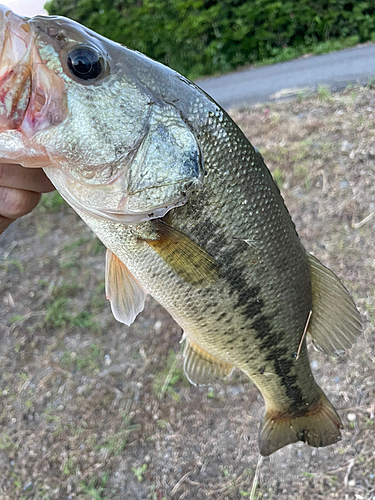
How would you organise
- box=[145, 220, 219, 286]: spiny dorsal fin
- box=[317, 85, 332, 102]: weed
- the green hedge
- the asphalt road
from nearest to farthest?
1. box=[145, 220, 219, 286]: spiny dorsal fin
2. box=[317, 85, 332, 102]: weed
3. the asphalt road
4. the green hedge

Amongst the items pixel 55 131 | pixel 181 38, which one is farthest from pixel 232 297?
pixel 181 38

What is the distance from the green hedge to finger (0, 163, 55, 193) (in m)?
7.32

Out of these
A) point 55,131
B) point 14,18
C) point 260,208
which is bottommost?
point 260,208

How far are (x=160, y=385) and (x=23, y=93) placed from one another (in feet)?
6.45

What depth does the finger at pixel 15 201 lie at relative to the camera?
1186 mm

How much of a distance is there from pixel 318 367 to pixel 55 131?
1.97 m

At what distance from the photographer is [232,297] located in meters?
1.20

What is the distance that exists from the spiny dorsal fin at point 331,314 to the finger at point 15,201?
100cm

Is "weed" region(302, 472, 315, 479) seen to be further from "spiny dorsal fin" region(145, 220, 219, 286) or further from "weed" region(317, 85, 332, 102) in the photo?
"weed" region(317, 85, 332, 102)

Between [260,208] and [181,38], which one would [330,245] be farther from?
[181,38]

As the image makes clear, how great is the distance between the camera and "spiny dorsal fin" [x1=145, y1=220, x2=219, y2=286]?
107 cm

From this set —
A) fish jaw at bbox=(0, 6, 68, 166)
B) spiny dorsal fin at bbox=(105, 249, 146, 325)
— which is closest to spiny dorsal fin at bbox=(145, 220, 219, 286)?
spiny dorsal fin at bbox=(105, 249, 146, 325)

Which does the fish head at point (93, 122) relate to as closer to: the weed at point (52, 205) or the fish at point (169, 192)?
the fish at point (169, 192)

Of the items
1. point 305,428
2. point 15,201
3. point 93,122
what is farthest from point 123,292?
point 305,428
